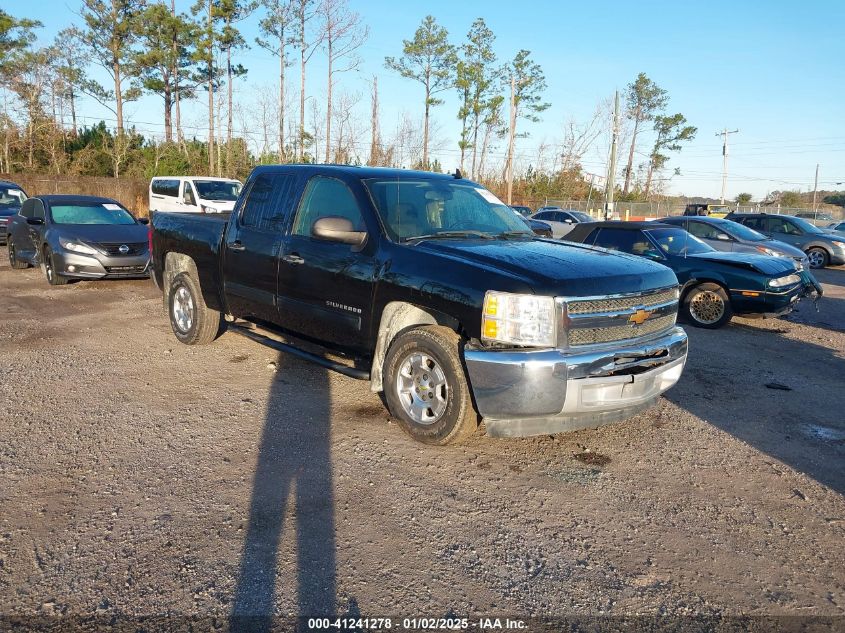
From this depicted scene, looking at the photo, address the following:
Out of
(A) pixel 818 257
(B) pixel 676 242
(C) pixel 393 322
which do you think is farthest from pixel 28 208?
(A) pixel 818 257

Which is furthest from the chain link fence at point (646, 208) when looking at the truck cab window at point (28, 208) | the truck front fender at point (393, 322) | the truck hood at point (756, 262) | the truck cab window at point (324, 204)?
the truck front fender at point (393, 322)

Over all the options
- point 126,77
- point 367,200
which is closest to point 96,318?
point 367,200

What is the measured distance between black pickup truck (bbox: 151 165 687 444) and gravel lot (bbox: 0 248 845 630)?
43 cm

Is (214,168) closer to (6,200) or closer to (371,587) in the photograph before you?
(6,200)

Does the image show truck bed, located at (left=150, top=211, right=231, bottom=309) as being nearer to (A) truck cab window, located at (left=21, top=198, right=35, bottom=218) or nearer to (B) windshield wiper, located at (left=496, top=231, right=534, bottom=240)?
(B) windshield wiper, located at (left=496, top=231, right=534, bottom=240)

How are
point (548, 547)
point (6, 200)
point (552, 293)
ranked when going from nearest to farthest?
point (548, 547), point (552, 293), point (6, 200)

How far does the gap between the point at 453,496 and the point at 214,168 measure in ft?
128

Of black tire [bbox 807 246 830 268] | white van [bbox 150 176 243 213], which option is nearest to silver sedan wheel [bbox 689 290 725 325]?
black tire [bbox 807 246 830 268]

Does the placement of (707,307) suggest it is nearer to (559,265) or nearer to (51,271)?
(559,265)

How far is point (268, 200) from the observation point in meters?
5.91

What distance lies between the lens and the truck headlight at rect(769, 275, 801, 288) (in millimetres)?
8750

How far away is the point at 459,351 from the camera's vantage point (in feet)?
13.8

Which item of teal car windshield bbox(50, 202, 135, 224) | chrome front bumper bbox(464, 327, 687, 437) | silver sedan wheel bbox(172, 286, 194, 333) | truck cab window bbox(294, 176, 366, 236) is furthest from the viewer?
teal car windshield bbox(50, 202, 135, 224)

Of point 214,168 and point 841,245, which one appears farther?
point 214,168
